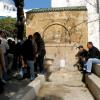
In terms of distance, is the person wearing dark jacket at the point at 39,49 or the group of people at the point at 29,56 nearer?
the group of people at the point at 29,56

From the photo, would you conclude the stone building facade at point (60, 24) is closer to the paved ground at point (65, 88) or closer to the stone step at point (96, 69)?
the paved ground at point (65, 88)

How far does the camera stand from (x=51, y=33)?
27328 mm

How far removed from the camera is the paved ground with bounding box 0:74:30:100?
11.5 meters

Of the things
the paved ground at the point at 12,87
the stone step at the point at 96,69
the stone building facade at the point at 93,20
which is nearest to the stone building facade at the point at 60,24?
the stone building facade at the point at 93,20

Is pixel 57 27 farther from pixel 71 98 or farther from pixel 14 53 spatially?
pixel 71 98

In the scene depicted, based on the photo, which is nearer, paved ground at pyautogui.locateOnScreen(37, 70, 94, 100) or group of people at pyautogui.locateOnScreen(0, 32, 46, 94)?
paved ground at pyautogui.locateOnScreen(37, 70, 94, 100)

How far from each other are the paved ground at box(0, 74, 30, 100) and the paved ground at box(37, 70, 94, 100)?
787mm

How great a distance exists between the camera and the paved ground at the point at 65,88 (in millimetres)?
11945

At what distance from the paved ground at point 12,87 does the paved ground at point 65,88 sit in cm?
79

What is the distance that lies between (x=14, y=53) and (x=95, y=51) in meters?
4.21

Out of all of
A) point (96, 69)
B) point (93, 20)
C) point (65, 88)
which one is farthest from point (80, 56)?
point (93, 20)

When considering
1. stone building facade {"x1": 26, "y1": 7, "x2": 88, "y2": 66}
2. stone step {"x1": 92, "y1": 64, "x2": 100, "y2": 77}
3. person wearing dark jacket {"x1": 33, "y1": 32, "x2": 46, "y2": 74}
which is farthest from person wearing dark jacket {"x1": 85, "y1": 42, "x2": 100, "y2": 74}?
stone building facade {"x1": 26, "y1": 7, "x2": 88, "y2": 66}

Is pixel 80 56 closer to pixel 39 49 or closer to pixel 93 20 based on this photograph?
pixel 39 49

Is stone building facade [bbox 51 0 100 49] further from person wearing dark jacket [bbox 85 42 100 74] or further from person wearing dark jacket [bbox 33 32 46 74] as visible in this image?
person wearing dark jacket [bbox 85 42 100 74]
